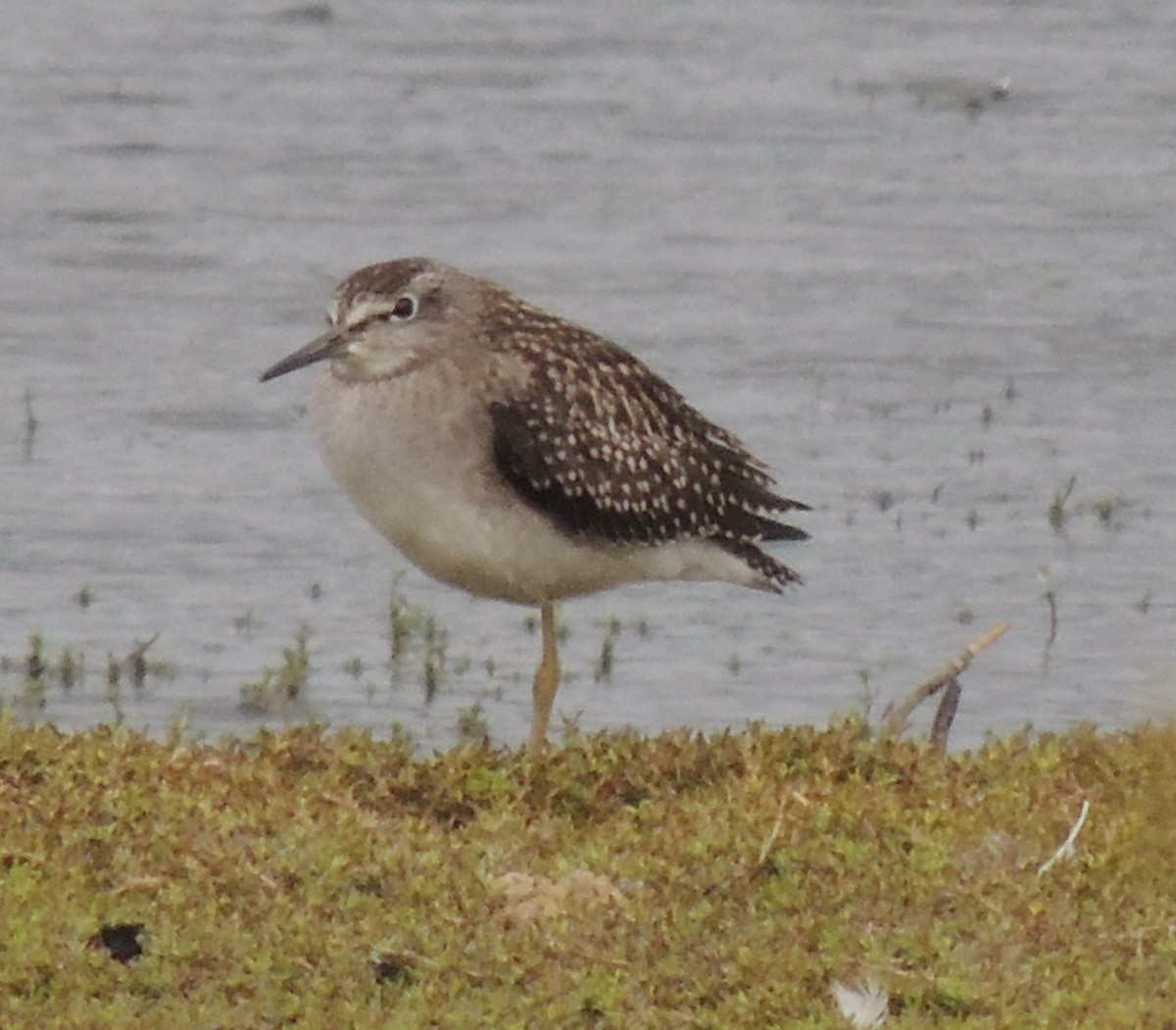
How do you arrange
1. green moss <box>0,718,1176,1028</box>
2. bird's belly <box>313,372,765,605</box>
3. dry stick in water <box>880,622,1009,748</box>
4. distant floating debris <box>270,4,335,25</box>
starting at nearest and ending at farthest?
green moss <box>0,718,1176,1028</box> < dry stick in water <box>880,622,1009,748</box> < bird's belly <box>313,372,765,605</box> < distant floating debris <box>270,4,335,25</box>

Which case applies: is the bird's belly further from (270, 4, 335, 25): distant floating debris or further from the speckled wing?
(270, 4, 335, 25): distant floating debris

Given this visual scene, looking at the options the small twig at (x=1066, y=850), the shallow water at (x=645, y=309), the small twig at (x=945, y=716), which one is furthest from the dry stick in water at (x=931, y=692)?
the small twig at (x=1066, y=850)

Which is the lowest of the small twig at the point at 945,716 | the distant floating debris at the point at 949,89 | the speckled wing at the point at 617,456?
the small twig at the point at 945,716

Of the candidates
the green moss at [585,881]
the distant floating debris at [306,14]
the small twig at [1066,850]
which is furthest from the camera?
the distant floating debris at [306,14]

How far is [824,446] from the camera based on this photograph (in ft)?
42.2

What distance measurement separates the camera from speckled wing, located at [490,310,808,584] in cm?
922

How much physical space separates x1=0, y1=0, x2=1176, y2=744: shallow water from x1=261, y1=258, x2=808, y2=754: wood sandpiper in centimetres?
99

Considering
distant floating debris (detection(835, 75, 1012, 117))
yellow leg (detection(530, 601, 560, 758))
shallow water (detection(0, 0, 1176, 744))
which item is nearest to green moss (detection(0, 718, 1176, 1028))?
shallow water (detection(0, 0, 1176, 744))

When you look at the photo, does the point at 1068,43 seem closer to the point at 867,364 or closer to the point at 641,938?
the point at 867,364

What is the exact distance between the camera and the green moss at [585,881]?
6.60 meters

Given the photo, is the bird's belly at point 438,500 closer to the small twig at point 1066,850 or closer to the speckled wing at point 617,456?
the speckled wing at point 617,456

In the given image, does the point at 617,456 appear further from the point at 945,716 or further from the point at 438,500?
the point at 945,716

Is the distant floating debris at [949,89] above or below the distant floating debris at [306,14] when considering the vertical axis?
below

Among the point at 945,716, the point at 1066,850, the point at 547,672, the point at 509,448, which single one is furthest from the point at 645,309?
the point at 1066,850
